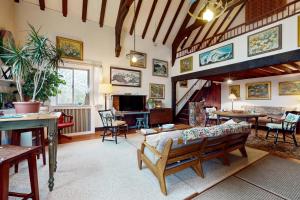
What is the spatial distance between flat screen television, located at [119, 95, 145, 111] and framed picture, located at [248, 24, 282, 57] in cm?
415

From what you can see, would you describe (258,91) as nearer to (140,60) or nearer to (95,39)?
(140,60)

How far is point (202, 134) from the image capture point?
2086mm

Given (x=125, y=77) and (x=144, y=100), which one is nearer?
(x=125, y=77)

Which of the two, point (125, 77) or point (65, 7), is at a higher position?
point (65, 7)

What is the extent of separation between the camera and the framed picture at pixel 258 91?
255 inches

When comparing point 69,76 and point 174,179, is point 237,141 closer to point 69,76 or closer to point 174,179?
point 174,179

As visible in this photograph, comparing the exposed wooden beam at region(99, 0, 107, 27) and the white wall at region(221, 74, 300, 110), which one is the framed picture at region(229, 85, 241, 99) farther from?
the exposed wooden beam at region(99, 0, 107, 27)

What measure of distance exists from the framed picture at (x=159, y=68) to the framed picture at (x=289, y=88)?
15.9 feet

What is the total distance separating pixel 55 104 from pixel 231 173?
5.11 meters

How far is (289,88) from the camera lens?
589cm

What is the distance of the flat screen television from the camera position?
19.4ft

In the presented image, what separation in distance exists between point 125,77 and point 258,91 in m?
6.01

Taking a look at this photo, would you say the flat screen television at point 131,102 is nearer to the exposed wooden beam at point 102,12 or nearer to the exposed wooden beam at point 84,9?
the exposed wooden beam at point 102,12

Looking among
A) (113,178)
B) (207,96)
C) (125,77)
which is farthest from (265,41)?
(113,178)
